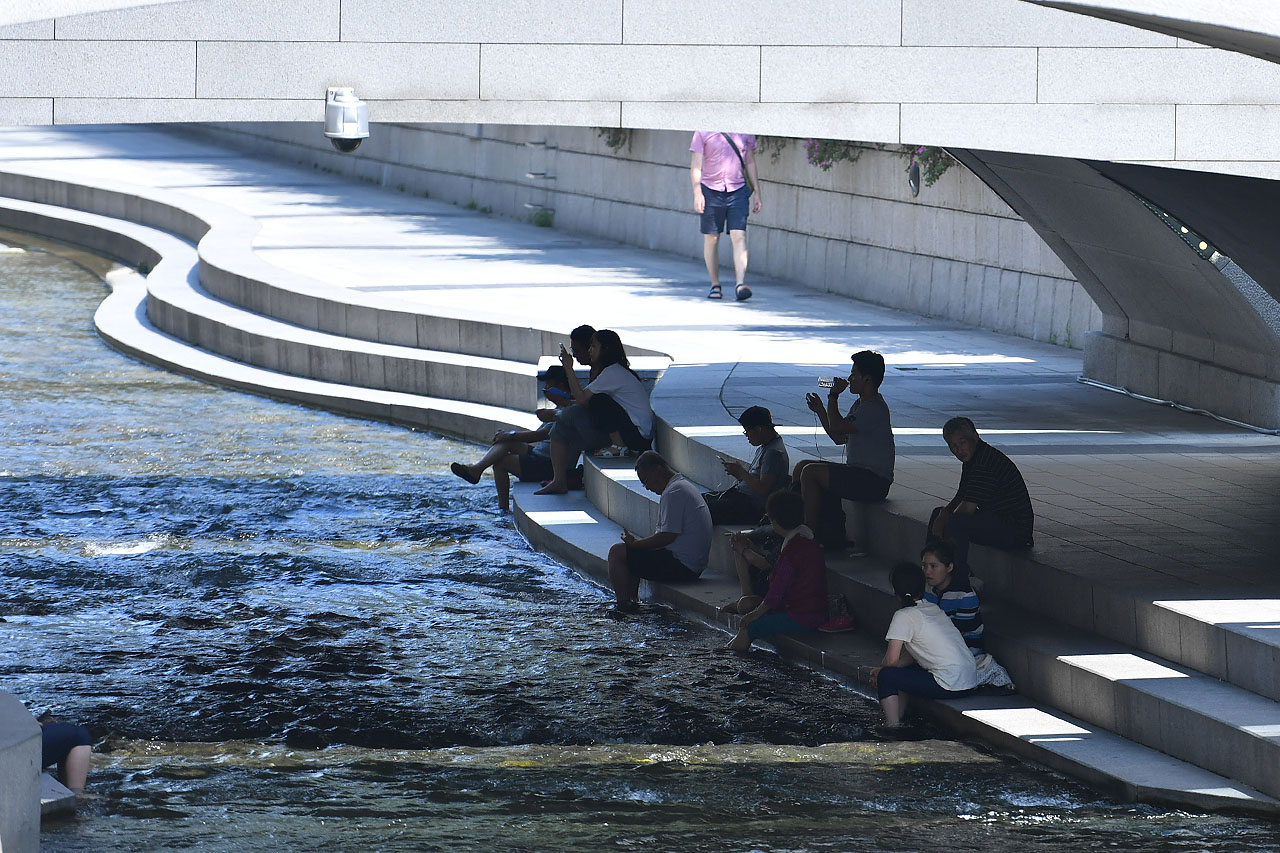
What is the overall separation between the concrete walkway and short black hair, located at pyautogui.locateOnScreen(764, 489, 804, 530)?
0.66 meters

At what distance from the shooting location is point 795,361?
14.7 m

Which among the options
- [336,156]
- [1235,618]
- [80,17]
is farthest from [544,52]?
[336,156]

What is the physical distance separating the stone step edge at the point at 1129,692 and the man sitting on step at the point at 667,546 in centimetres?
Answer: 109

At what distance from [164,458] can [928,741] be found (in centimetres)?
788

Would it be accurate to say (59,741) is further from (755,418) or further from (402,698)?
(755,418)

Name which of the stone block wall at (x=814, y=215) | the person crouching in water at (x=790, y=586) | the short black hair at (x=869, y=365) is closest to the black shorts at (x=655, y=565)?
the person crouching in water at (x=790, y=586)

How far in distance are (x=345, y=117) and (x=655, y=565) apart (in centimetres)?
363

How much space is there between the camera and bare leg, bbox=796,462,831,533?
9.95m

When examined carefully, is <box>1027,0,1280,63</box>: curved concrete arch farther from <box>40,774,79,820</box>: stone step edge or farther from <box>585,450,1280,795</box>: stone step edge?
<box>40,774,79,820</box>: stone step edge

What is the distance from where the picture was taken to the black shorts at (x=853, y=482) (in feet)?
32.7

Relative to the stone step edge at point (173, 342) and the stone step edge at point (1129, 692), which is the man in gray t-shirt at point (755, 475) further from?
the stone step edge at point (173, 342)

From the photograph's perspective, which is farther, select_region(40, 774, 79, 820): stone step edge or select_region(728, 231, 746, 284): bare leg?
select_region(728, 231, 746, 284): bare leg

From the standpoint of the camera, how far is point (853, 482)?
32.7 ft

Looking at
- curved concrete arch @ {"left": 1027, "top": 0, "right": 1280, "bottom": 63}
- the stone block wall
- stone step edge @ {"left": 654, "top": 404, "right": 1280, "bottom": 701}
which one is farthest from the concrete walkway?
curved concrete arch @ {"left": 1027, "top": 0, "right": 1280, "bottom": 63}
